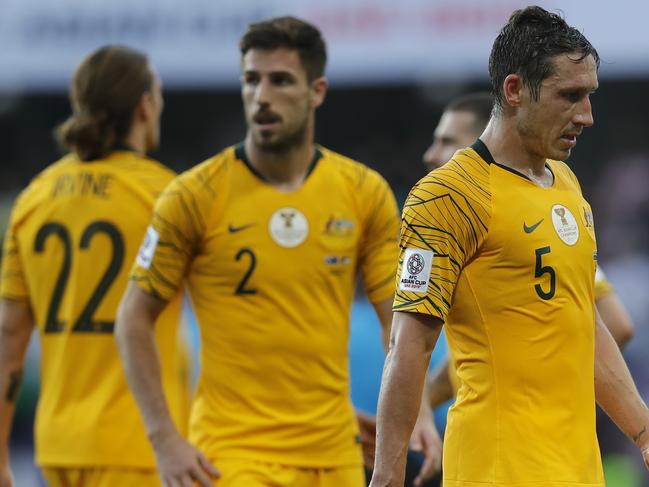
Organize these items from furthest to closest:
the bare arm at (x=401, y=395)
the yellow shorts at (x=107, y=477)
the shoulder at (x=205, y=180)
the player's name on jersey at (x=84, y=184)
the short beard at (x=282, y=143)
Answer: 1. the player's name on jersey at (x=84, y=184)
2. the yellow shorts at (x=107, y=477)
3. the short beard at (x=282, y=143)
4. the shoulder at (x=205, y=180)
5. the bare arm at (x=401, y=395)

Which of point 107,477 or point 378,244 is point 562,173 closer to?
point 378,244

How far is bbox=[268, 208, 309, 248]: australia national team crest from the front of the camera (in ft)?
17.1

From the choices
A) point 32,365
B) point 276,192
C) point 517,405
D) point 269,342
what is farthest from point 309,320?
point 32,365

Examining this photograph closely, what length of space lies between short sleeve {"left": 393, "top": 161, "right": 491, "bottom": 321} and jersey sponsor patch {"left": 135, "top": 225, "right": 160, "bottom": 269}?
144cm

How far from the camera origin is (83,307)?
5.67m

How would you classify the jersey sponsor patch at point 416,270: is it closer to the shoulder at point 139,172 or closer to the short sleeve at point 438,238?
the short sleeve at point 438,238

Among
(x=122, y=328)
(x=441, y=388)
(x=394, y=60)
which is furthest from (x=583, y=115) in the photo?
(x=394, y=60)

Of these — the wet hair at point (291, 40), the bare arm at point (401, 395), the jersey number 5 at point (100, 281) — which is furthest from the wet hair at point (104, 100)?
the bare arm at point (401, 395)

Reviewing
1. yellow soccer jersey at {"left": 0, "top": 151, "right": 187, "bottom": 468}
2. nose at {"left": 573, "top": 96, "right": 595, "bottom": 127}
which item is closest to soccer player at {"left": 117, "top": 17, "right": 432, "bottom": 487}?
yellow soccer jersey at {"left": 0, "top": 151, "right": 187, "bottom": 468}

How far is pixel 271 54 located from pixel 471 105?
3.80 feet

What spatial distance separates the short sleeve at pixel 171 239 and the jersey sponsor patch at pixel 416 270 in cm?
141

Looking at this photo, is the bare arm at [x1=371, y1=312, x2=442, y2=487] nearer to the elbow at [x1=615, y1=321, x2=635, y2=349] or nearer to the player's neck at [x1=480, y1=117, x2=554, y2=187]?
the player's neck at [x1=480, y1=117, x2=554, y2=187]

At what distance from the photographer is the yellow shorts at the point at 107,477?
18.4ft

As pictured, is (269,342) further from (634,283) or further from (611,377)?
(634,283)
